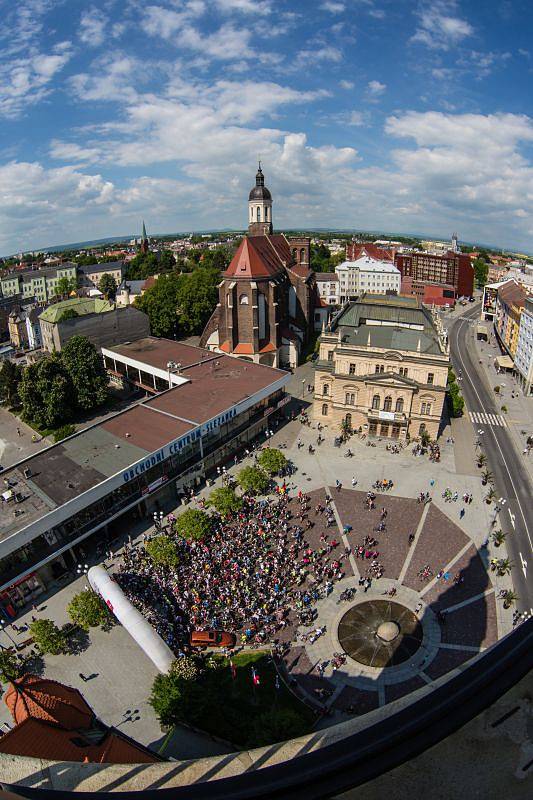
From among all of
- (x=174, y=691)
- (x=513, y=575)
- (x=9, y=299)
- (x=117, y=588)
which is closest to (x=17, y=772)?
(x=174, y=691)

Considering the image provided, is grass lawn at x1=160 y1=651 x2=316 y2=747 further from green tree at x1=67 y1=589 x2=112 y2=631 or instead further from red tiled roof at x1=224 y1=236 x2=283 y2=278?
red tiled roof at x1=224 y1=236 x2=283 y2=278

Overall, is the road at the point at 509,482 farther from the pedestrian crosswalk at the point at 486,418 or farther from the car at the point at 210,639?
the car at the point at 210,639

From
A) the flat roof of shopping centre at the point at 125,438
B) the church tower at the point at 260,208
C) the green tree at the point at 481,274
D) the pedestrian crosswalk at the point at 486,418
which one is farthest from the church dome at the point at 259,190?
the green tree at the point at 481,274

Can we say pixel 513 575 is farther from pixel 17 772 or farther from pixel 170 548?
pixel 17 772

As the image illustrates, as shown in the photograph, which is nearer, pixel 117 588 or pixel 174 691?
pixel 174 691

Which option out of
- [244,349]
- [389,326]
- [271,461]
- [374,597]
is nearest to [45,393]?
[244,349]

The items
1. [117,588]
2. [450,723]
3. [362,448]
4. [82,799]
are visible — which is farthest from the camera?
[362,448]

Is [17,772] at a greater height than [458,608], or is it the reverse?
[17,772]

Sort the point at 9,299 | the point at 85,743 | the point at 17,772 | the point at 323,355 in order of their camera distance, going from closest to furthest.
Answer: the point at 17,772
the point at 85,743
the point at 323,355
the point at 9,299
